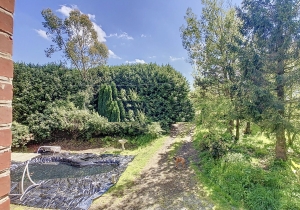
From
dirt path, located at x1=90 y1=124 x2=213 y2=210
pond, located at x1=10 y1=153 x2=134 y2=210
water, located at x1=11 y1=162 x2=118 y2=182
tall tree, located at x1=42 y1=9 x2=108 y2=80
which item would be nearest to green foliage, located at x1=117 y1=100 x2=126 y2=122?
tall tree, located at x1=42 y1=9 x2=108 y2=80

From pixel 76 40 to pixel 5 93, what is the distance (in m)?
14.9

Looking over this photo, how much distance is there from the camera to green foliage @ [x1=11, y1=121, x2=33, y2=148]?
363 inches

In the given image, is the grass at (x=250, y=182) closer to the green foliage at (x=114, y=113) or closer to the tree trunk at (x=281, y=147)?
the tree trunk at (x=281, y=147)

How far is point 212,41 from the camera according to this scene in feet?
31.6

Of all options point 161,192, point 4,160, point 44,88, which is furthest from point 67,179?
point 44,88

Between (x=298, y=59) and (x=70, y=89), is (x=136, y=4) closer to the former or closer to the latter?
(x=70, y=89)

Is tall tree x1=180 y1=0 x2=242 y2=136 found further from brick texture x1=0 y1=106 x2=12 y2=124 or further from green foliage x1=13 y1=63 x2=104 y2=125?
brick texture x1=0 y1=106 x2=12 y2=124

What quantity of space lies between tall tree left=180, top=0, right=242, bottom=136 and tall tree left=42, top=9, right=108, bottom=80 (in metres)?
7.94

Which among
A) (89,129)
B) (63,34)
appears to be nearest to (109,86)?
(89,129)

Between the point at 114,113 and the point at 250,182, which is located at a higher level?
the point at 114,113

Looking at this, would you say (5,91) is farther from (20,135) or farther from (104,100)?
(104,100)

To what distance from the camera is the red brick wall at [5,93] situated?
2.33 ft

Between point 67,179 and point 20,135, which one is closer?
point 67,179

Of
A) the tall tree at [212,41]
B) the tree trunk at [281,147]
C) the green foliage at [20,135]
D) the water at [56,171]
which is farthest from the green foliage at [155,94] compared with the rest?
the tree trunk at [281,147]
